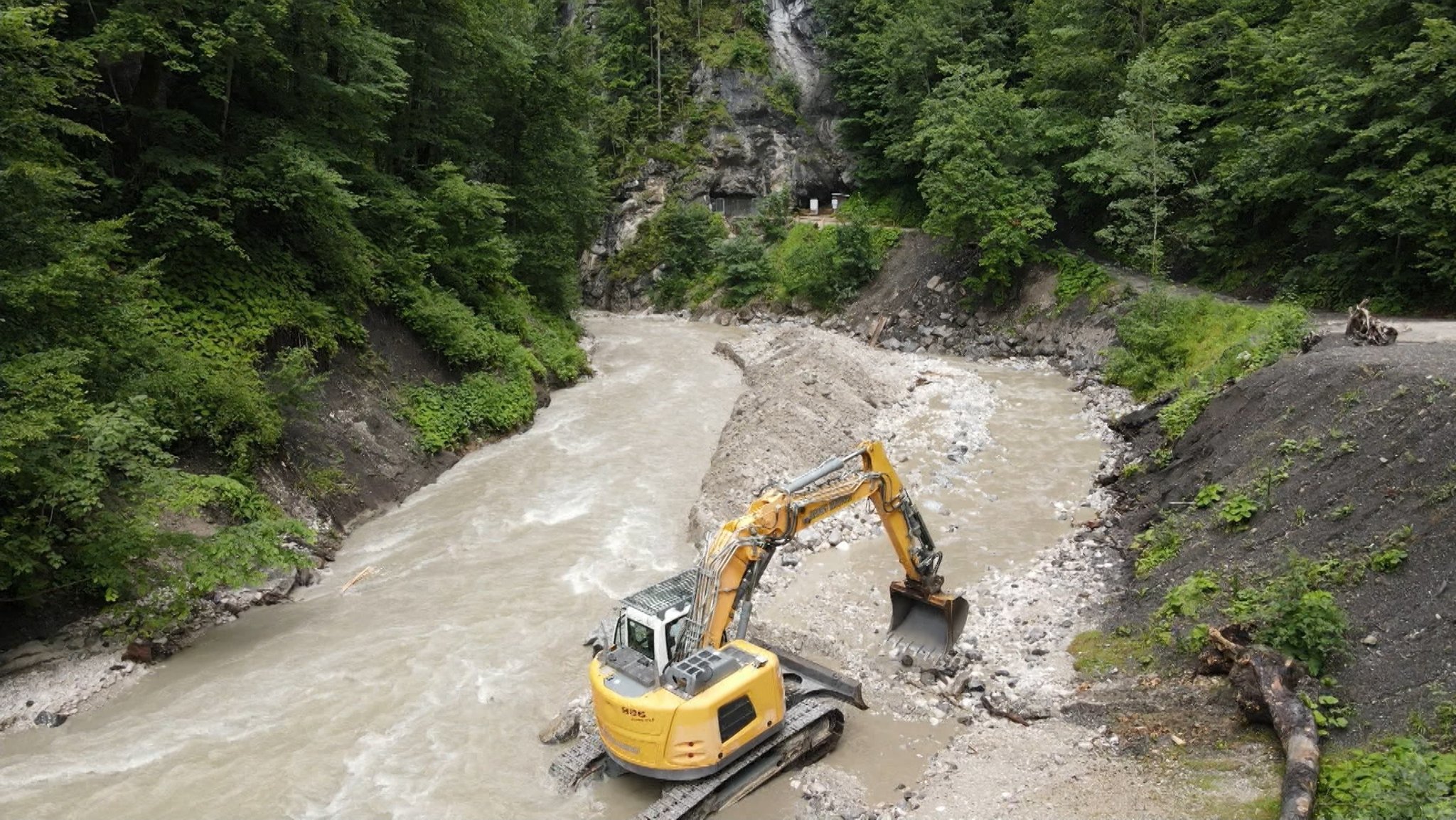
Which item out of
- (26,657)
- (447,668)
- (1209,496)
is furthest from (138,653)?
(1209,496)

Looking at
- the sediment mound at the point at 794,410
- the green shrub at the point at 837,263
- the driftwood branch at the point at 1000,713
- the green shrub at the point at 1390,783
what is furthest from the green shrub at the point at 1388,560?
the green shrub at the point at 837,263

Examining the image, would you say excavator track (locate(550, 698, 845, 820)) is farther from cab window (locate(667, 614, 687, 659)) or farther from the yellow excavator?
cab window (locate(667, 614, 687, 659))

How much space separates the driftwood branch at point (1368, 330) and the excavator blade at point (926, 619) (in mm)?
10717

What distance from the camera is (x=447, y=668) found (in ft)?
36.1

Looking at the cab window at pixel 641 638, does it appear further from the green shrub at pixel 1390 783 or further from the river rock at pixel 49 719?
the river rock at pixel 49 719

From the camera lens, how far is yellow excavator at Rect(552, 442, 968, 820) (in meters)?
7.82

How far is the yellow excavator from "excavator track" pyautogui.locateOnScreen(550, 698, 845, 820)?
0.04 feet

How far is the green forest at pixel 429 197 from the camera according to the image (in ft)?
34.9

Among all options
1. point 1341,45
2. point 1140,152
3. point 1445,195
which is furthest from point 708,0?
point 1445,195

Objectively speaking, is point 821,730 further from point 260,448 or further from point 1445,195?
point 1445,195

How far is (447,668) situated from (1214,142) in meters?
27.7

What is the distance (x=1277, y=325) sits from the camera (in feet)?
56.6

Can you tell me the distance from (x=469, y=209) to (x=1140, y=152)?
2125cm

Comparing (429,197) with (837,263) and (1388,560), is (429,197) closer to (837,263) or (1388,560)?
(837,263)
